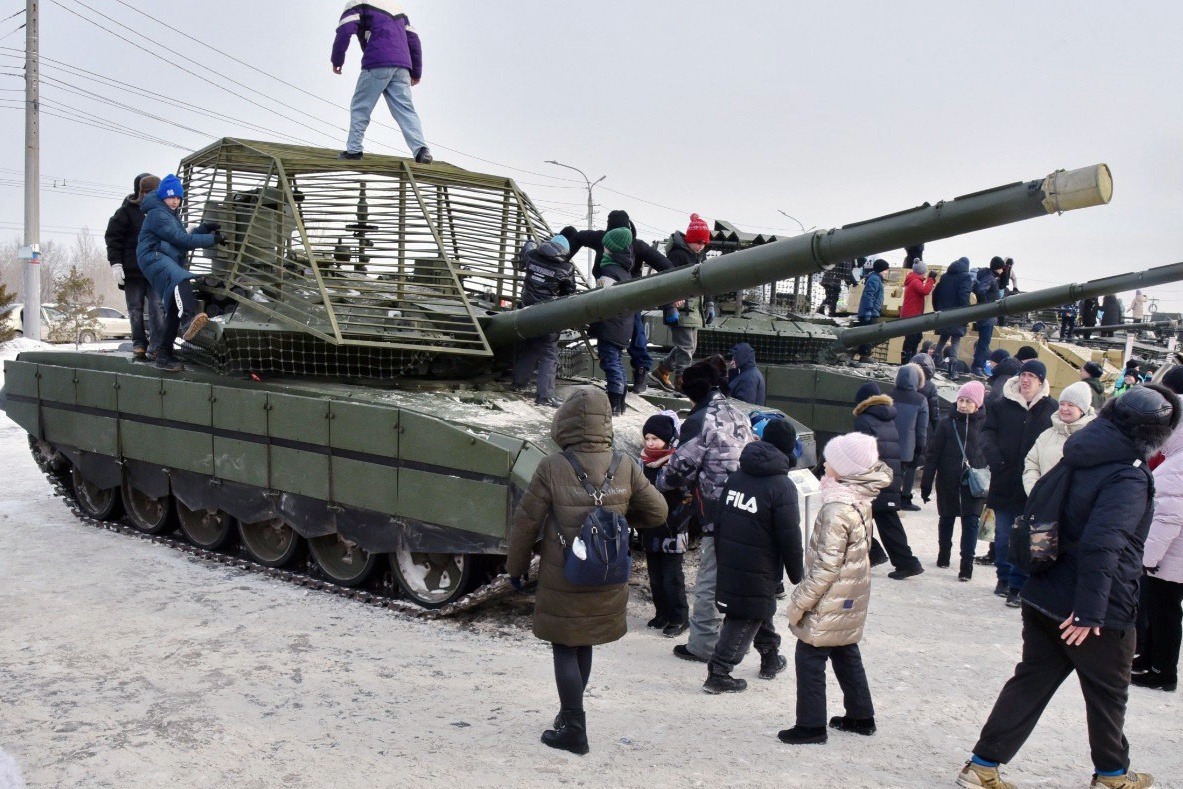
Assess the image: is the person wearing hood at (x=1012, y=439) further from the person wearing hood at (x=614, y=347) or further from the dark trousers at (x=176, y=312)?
the dark trousers at (x=176, y=312)

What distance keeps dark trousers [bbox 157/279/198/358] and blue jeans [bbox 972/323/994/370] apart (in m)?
12.2

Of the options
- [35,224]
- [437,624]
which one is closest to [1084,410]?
[437,624]

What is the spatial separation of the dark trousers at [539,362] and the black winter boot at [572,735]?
3548 millimetres

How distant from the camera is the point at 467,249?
30.1 ft

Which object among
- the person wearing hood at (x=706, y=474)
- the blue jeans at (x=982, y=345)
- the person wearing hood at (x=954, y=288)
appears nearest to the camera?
the person wearing hood at (x=706, y=474)

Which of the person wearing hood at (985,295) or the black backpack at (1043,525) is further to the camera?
the person wearing hood at (985,295)

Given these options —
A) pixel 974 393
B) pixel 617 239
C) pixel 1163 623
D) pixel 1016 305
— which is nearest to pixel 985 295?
pixel 1016 305

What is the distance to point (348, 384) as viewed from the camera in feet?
27.4

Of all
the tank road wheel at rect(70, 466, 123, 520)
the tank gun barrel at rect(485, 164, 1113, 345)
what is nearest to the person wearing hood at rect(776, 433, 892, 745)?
the tank gun barrel at rect(485, 164, 1113, 345)

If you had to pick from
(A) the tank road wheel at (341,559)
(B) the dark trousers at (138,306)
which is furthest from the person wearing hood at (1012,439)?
(B) the dark trousers at (138,306)

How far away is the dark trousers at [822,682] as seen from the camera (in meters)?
5.30

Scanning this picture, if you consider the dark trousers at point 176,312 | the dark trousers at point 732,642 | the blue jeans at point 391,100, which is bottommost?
the dark trousers at point 732,642

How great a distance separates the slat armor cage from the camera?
27.1ft

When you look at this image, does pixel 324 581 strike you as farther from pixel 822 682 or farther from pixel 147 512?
pixel 822 682
